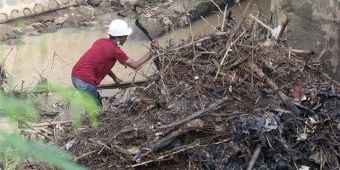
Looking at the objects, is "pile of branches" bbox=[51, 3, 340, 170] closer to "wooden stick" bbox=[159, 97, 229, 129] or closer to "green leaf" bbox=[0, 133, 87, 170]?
"wooden stick" bbox=[159, 97, 229, 129]

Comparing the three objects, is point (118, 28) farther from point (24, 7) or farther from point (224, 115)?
point (24, 7)

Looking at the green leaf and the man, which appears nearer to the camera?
the green leaf

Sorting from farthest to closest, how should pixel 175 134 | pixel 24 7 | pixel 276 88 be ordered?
pixel 24 7 < pixel 276 88 < pixel 175 134

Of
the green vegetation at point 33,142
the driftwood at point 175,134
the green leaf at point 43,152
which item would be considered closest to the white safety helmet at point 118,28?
the driftwood at point 175,134

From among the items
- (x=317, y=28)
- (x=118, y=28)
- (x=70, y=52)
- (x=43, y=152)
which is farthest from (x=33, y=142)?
(x=70, y=52)

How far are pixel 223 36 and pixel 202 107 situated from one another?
4.12 ft

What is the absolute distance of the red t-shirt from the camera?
6664mm

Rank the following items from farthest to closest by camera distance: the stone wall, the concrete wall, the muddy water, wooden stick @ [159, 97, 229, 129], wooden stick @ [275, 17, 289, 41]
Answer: the concrete wall, the muddy water, wooden stick @ [275, 17, 289, 41], the stone wall, wooden stick @ [159, 97, 229, 129]

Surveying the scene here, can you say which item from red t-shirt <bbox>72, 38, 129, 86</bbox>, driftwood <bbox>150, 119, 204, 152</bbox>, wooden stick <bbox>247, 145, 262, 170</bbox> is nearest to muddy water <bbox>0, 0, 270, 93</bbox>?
red t-shirt <bbox>72, 38, 129, 86</bbox>

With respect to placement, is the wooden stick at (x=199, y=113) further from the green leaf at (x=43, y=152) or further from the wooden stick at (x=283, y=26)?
the green leaf at (x=43, y=152)

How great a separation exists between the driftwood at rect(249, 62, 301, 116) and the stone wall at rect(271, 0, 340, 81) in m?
0.82

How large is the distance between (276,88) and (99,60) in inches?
92.0

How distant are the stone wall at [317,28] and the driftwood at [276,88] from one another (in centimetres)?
82

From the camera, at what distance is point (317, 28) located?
20.0 feet
